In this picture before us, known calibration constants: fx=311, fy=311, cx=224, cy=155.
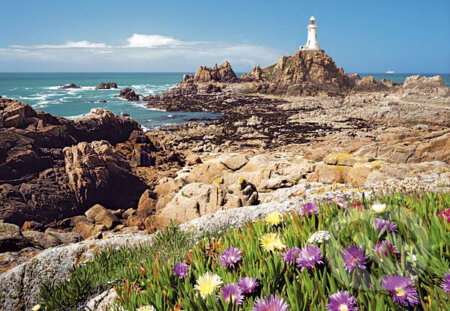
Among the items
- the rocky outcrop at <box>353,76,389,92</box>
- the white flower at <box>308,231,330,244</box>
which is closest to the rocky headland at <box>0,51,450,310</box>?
the white flower at <box>308,231,330,244</box>

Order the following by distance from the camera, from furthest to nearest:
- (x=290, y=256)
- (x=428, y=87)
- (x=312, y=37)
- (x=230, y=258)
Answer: (x=312, y=37), (x=428, y=87), (x=230, y=258), (x=290, y=256)

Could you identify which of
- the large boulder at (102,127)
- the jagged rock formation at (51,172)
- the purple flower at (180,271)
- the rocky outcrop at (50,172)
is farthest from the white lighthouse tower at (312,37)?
the purple flower at (180,271)

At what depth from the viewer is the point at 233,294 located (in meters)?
1.50

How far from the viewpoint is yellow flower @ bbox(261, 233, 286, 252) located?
1.86 m

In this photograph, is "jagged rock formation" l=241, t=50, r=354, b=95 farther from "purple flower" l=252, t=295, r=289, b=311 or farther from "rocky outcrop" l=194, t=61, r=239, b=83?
"purple flower" l=252, t=295, r=289, b=311

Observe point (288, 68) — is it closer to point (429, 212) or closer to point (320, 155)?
point (320, 155)

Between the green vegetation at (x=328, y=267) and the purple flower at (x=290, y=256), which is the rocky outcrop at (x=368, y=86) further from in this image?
the purple flower at (x=290, y=256)

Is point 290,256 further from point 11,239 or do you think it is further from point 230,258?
point 11,239

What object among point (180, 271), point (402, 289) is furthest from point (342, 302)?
point (180, 271)

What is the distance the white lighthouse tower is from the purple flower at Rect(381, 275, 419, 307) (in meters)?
99.2

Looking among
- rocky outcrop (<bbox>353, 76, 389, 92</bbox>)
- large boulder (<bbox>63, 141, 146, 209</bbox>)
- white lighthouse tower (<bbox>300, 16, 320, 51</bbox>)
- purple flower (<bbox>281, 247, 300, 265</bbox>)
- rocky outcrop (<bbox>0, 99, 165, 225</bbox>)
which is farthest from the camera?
white lighthouse tower (<bbox>300, 16, 320, 51</bbox>)

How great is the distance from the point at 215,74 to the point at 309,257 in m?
105

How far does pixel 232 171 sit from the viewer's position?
1486 cm

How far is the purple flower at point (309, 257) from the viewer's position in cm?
162
